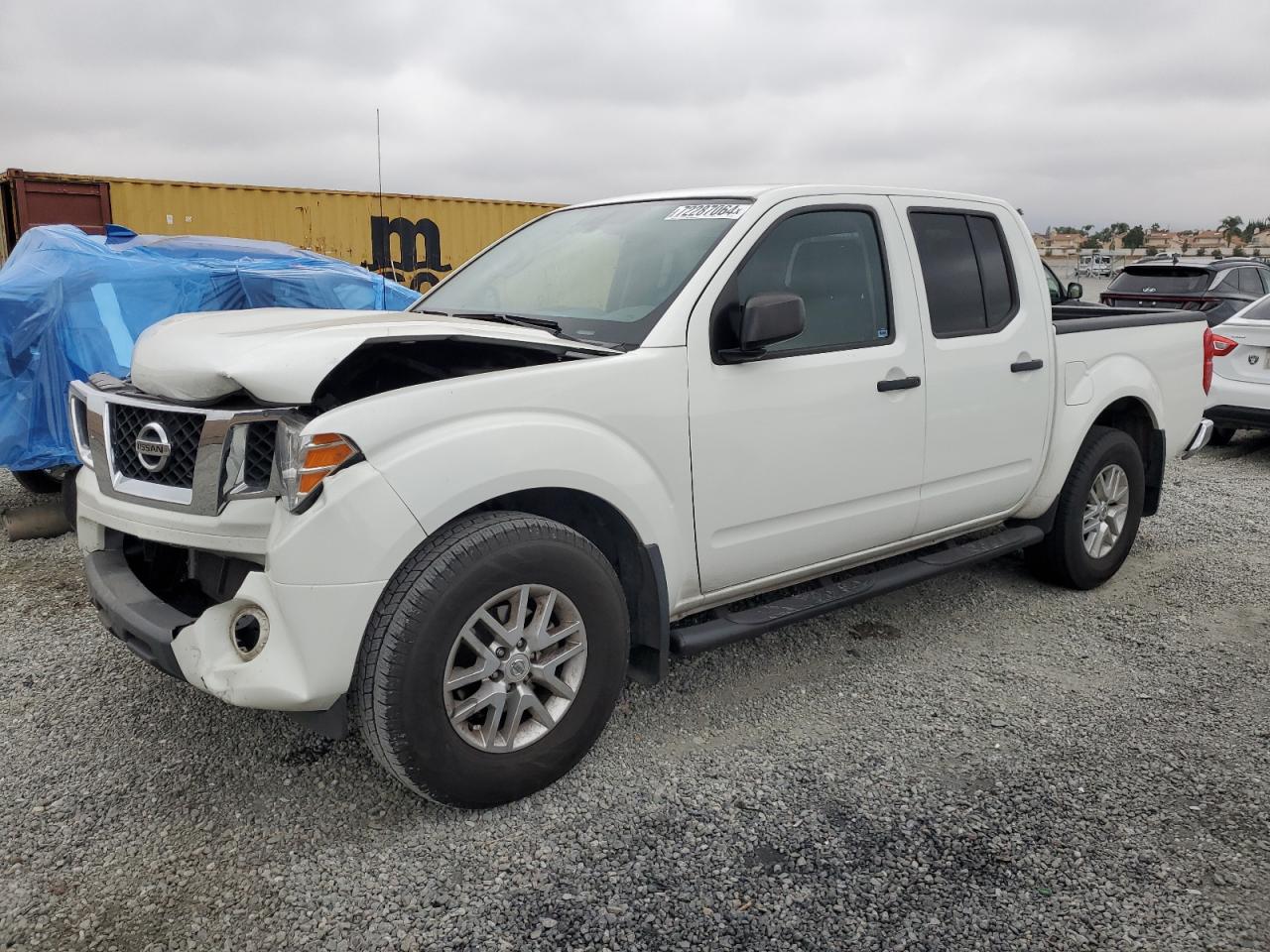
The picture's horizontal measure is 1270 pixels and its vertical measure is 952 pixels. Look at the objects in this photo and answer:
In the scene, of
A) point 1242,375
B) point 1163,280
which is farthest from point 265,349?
point 1163,280

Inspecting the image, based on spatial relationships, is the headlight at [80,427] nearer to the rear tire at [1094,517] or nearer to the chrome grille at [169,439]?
the chrome grille at [169,439]

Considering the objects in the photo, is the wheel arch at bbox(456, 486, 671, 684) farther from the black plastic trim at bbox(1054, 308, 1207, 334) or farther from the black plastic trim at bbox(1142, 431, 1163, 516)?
the black plastic trim at bbox(1142, 431, 1163, 516)

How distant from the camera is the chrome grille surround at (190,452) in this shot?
8.45 feet

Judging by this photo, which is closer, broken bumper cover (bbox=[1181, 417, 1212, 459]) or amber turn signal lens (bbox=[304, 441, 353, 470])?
amber turn signal lens (bbox=[304, 441, 353, 470])

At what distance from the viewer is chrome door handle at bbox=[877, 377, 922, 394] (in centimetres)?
355

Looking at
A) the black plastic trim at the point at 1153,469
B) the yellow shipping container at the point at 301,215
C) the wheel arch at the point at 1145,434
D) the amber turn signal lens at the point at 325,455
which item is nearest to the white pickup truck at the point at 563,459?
the amber turn signal lens at the point at 325,455

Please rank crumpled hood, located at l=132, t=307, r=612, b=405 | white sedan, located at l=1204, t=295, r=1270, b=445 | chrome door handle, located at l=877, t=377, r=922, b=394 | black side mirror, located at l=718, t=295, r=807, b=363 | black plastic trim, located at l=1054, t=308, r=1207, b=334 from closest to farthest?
1. crumpled hood, located at l=132, t=307, r=612, b=405
2. black side mirror, located at l=718, t=295, r=807, b=363
3. chrome door handle, located at l=877, t=377, r=922, b=394
4. black plastic trim, located at l=1054, t=308, r=1207, b=334
5. white sedan, located at l=1204, t=295, r=1270, b=445

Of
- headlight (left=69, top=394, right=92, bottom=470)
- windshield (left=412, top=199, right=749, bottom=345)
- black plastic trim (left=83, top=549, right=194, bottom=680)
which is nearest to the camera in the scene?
black plastic trim (left=83, top=549, right=194, bottom=680)

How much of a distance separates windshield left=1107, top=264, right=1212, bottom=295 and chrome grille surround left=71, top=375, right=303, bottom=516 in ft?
39.2

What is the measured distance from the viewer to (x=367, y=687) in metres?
2.55

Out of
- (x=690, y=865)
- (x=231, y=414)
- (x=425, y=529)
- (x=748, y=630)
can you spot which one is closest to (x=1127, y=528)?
(x=748, y=630)

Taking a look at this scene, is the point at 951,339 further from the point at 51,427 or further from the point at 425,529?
the point at 51,427

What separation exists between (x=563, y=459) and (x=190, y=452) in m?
1.05

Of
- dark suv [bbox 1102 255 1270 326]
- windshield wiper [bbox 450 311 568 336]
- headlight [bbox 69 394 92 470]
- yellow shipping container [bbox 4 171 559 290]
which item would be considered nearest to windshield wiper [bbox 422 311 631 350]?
windshield wiper [bbox 450 311 568 336]
